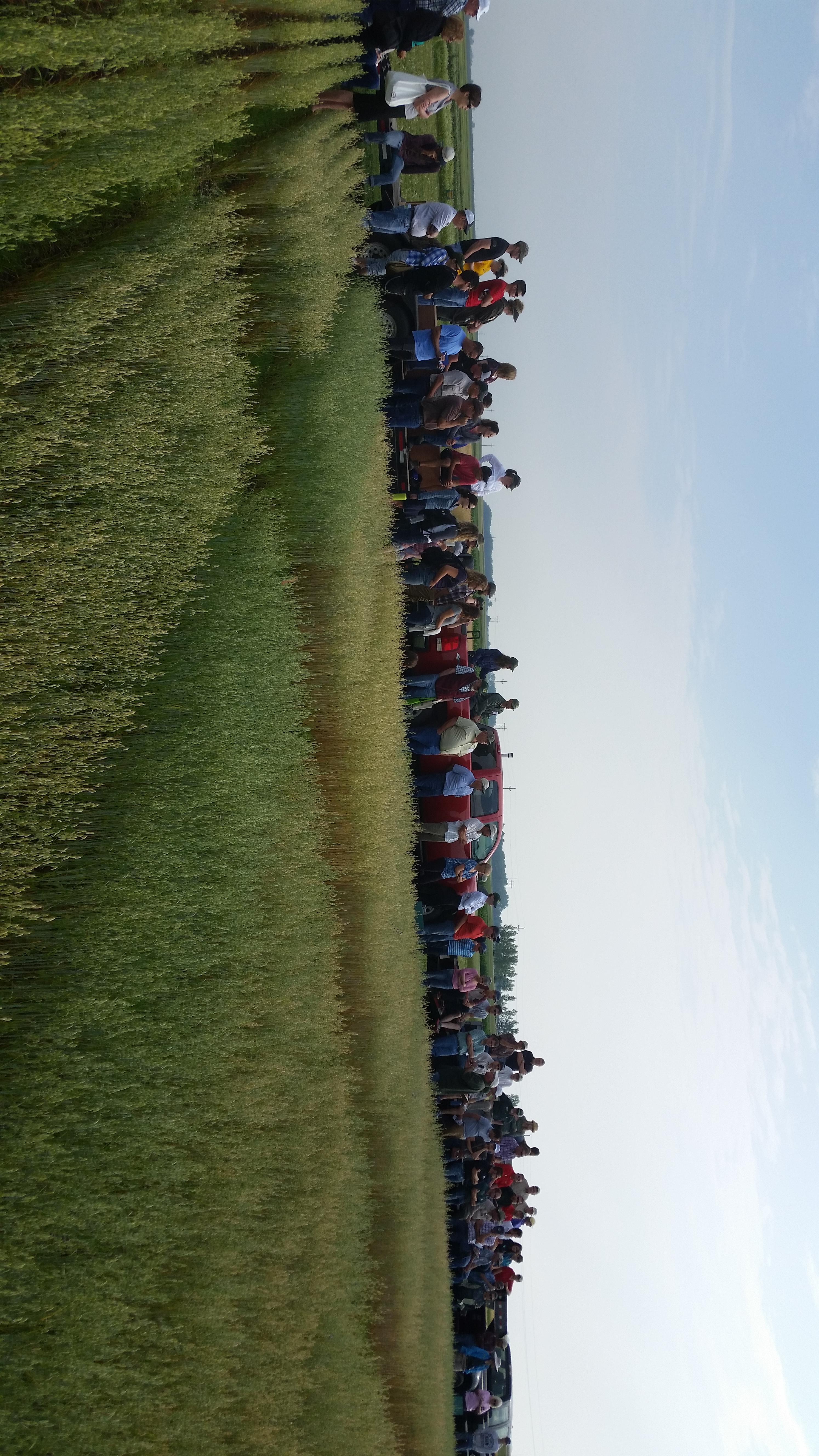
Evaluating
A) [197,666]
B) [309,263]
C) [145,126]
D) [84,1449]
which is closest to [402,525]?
[309,263]

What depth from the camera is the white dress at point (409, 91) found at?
7.59 m

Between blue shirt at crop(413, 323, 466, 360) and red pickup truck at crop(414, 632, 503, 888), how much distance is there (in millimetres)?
3122

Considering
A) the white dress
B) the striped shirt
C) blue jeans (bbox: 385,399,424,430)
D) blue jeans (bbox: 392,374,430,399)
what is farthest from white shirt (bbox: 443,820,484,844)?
the white dress

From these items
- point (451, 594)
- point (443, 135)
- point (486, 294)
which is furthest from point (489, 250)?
point (443, 135)

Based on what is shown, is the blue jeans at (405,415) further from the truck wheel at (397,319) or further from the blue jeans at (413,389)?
the truck wheel at (397,319)

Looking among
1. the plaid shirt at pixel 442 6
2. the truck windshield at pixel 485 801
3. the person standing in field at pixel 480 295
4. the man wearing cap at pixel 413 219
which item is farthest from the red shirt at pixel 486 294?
the truck windshield at pixel 485 801

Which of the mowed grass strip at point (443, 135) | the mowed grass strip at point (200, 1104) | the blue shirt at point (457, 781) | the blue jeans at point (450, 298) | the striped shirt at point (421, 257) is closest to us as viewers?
the mowed grass strip at point (200, 1104)

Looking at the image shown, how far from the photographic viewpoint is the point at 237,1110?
648 centimetres

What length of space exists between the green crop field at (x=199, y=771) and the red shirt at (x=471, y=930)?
3.74ft

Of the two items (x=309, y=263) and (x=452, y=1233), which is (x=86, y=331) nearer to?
(x=309, y=263)

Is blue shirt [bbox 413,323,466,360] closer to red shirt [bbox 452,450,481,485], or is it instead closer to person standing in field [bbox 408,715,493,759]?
red shirt [bbox 452,450,481,485]

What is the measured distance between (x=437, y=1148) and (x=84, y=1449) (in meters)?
5.31

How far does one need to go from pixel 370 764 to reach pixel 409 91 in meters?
6.16

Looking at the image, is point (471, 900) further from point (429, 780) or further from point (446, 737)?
point (446, 737)
